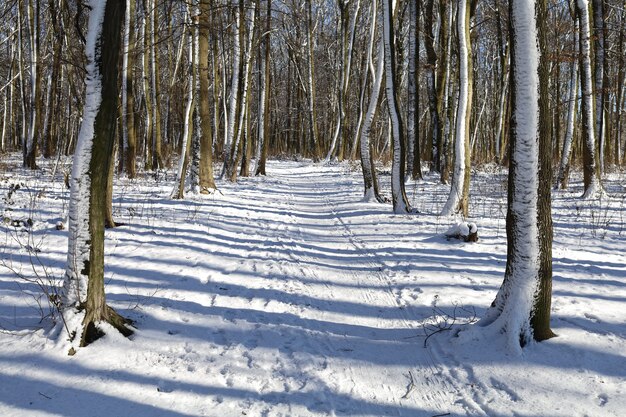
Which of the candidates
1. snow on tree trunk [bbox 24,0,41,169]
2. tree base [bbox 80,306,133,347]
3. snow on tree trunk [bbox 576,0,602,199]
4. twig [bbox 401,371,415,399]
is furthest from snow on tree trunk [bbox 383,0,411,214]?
snow on tree trunk [bbox 24,0,41,169]

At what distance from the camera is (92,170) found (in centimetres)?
383

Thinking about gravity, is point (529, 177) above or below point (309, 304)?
above

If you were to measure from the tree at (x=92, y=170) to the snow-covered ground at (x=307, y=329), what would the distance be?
0.30 m

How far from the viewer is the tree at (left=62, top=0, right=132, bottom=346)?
378 cm

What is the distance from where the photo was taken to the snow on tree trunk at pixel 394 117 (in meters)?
10.4

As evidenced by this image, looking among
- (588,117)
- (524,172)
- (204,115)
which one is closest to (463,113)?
(588,117)

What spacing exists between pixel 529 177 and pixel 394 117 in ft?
23.8

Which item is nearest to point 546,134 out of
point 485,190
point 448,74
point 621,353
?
point 621,353

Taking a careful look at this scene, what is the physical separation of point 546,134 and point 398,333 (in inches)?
90.2

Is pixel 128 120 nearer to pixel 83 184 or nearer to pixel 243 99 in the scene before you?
pixel 243 99

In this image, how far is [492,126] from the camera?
41.2 m

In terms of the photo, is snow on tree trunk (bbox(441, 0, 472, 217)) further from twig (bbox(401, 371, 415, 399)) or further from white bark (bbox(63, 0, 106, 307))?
white bark (bbox(63, 0, 106, 307))

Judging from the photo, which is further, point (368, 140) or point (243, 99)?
point (243, 99)

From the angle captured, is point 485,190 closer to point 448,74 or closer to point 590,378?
point 448,74
